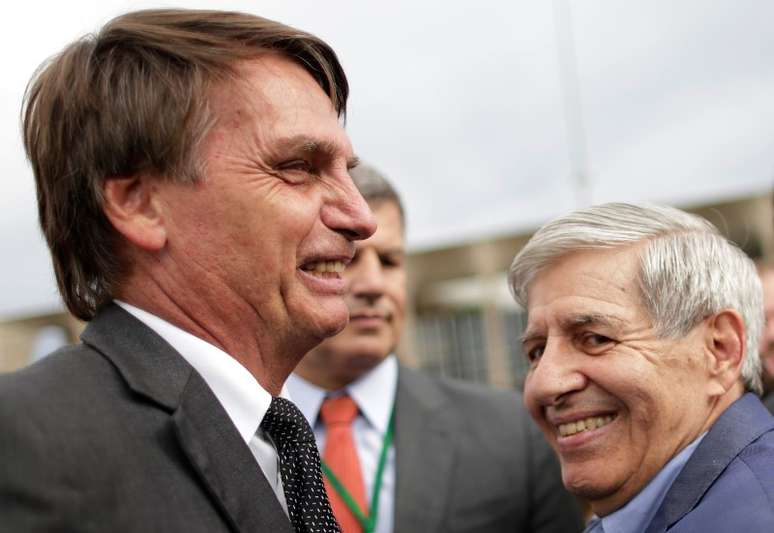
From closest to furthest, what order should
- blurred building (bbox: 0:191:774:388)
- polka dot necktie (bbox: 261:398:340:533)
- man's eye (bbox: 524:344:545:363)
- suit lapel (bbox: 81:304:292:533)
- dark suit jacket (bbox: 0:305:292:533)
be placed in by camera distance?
1. dark suit jacket (bbox: 0:305:292:533)
2. suit lapel (bbox: 81:304:292:533)
3. polka dot necktie (bbox: 261:398:340:533)
4. man's eye (bbox: 524:344:545:363)
5. blurred building (bbox: 0:191:774:388)

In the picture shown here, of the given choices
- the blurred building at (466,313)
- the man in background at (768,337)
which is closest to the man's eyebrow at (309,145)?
the man in background at (768,337)

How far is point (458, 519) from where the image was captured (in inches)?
127

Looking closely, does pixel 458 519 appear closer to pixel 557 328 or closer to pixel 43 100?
pixel 557 328

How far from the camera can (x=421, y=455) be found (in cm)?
333

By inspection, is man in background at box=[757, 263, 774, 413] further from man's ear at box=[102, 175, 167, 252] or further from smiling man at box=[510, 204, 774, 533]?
man's ear at box=[102, 175, 167, 252]

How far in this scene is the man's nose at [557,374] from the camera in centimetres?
249

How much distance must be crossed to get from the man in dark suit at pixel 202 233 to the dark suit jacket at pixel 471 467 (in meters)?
1.31

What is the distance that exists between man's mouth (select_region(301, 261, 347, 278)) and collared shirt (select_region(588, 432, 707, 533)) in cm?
102

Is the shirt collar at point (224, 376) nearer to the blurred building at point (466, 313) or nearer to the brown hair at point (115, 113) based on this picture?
the brown hair at point (115, 113)

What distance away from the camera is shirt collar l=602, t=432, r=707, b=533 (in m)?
2.33

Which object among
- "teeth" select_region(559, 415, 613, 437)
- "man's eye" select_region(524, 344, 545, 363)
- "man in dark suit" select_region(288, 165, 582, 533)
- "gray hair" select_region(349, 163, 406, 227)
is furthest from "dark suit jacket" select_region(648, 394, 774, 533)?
"gray hair" select_region(349, 163, 406, 227)

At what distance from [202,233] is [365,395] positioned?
1.69m

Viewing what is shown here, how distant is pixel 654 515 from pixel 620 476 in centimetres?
13

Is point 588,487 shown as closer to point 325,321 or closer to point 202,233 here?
point 325,321
